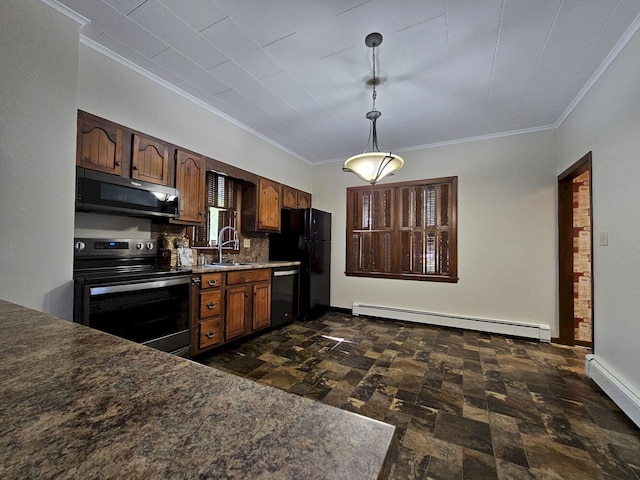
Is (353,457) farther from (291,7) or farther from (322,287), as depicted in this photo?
(322,287)

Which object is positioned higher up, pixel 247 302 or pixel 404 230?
pixel 404 230

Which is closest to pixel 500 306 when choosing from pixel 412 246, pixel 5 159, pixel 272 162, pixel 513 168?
pixel 412 246

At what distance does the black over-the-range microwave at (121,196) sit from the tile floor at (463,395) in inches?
58.6

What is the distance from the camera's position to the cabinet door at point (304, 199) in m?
4.78

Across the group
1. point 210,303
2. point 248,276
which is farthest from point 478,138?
point 210,303

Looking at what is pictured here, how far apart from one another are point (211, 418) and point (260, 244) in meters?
3.96

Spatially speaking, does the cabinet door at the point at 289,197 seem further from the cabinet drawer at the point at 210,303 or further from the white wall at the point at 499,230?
the cabinet drawer at the point at 210,303

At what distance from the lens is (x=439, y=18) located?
1952 millimetres

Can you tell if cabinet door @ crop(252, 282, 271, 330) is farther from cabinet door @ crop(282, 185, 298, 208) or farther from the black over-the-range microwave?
cabinet door @ crop(282, 185, 298, 208)

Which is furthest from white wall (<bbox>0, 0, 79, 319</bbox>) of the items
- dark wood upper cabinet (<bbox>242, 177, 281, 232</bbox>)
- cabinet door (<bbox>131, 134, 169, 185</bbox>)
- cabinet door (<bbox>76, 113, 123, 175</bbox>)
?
dark wood upper cabinet (<bbox>242, 177, 281, 232</bbox>)

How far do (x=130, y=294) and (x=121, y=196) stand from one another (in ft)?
2.61

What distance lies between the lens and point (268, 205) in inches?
159

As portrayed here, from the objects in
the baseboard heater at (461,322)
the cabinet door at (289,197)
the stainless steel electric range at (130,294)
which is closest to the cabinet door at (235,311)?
the stainless steel electric range at (130,294)

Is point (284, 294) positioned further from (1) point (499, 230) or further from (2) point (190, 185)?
(1) point (499, 230)
